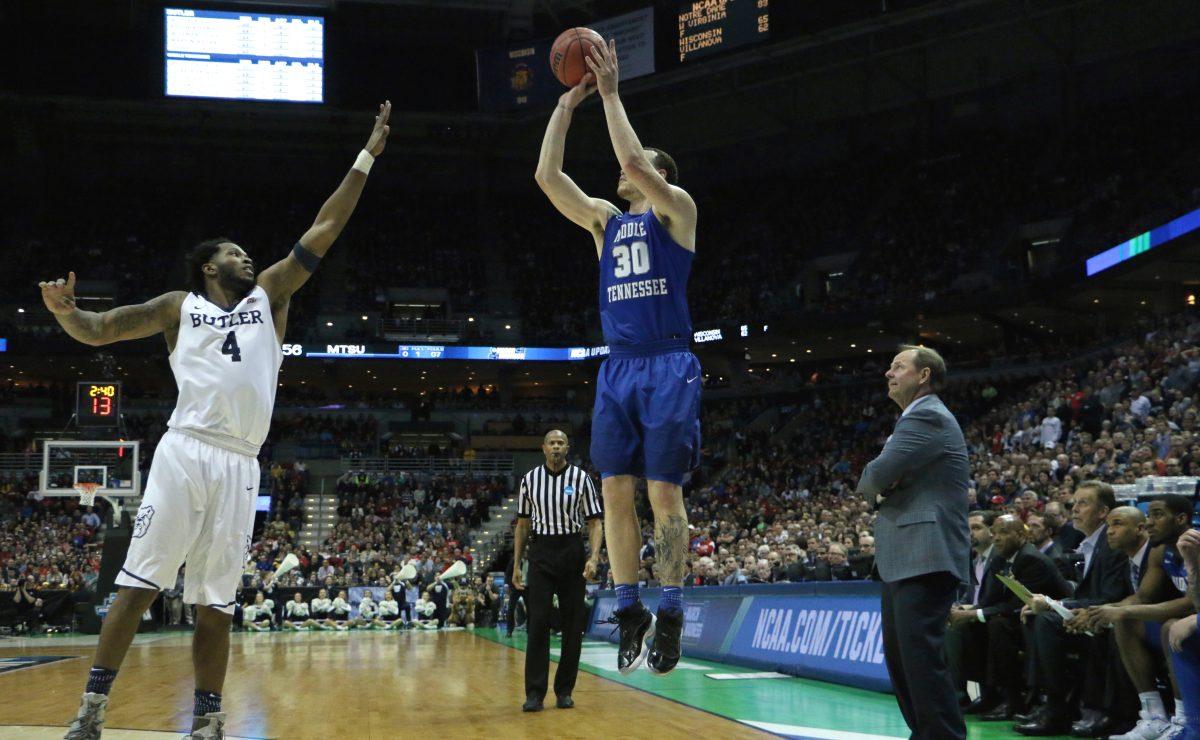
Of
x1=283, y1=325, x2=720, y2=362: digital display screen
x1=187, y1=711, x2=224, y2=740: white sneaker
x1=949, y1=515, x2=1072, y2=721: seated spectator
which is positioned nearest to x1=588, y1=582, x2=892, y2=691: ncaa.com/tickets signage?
x1=949, y1=515, x2=1072, y2=721: seated spectator

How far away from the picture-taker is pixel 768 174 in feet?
133

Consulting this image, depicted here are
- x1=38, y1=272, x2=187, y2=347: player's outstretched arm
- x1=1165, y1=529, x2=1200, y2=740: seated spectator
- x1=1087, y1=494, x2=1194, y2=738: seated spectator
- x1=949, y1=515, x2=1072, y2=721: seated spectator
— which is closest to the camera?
x1=38, y1=272, x2=187, y2=347: player's outstretched arm

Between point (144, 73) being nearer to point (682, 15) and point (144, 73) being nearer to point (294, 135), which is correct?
point (294, 135)

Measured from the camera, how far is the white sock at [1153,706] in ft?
20.7

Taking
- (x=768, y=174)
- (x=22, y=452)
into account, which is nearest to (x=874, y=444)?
(x=768, y=174)

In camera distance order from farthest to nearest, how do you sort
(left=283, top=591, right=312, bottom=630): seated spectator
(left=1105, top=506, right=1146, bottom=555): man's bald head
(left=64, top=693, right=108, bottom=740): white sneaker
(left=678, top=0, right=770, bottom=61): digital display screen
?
(left=678, top=0, right=770, bottom=61): digital display screen < (left=283, top=591, right=312, bottom=630): seated spectator < (left=1105, top=506, right=1146, bottom=555): man's bald head < (left=64, top=693, right=108, bottom=740): white sneaker

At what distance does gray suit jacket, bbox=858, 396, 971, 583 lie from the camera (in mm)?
5004

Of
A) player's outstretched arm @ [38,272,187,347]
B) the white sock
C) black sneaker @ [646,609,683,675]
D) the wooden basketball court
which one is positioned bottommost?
the wooden basketball court

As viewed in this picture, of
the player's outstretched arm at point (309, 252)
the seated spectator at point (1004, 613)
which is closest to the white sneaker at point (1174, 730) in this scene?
the seated spectator at point (1004, 613)

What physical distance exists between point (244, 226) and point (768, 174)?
1946cm

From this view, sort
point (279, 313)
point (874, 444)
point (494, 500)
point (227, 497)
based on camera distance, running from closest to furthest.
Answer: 1. point (227, 497)
2. point (279, 313)
3. point (874, 444)
4. point (494, 500)

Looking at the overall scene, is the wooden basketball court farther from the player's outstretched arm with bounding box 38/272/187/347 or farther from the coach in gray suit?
the player's outstretched arm with bounding box 38/272/187/347

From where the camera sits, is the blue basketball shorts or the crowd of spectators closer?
the blue basketball shorts

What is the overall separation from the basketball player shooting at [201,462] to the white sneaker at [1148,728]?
5.04 metres
